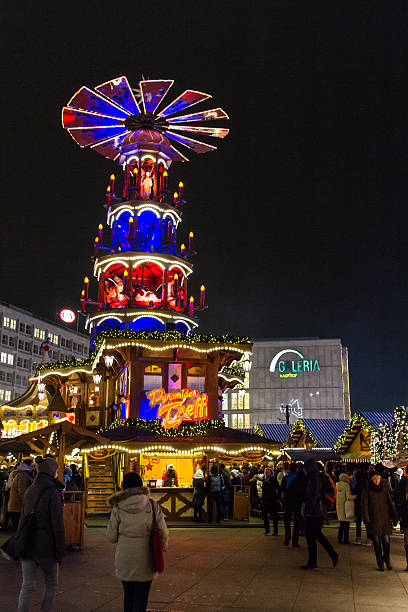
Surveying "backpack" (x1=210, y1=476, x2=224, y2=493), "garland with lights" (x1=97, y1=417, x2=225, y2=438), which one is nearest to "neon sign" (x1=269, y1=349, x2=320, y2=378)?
"garland with lights" (x1=97, y1=417, x2=225, y2=438)

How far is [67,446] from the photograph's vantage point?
1891 cm

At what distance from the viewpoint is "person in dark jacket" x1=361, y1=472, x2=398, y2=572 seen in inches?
454

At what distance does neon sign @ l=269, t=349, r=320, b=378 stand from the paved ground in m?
94.2

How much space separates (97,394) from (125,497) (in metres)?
32.6

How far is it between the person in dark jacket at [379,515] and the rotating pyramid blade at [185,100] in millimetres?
31385

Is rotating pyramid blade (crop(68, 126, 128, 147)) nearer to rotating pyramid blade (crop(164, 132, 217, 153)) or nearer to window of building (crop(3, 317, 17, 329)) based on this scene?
rotating pyramid blade (crop(164, 132, 217, 153))

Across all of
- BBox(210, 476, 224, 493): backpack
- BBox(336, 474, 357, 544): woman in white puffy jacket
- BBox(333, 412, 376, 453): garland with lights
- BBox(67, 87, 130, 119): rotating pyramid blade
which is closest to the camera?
BBox(336, 474, 357, 544): woman in white puffy jacket

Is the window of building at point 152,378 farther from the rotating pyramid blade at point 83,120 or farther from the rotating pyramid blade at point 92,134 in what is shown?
the rotating pyramid blade at point 83,120

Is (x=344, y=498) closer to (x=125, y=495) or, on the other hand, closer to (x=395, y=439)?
(x=125, y=495)

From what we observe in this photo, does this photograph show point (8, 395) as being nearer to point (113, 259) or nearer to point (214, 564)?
point (113, 259)

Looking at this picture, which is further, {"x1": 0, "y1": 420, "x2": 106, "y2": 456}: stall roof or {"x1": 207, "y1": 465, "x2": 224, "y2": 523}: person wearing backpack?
{"x1": 207, "y1": 465, "x2": 224, "y2": 523}: person wearing backpack

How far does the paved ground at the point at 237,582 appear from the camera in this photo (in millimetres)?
8625

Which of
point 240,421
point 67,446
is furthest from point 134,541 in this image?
point 240,421

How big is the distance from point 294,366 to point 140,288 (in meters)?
74.9
